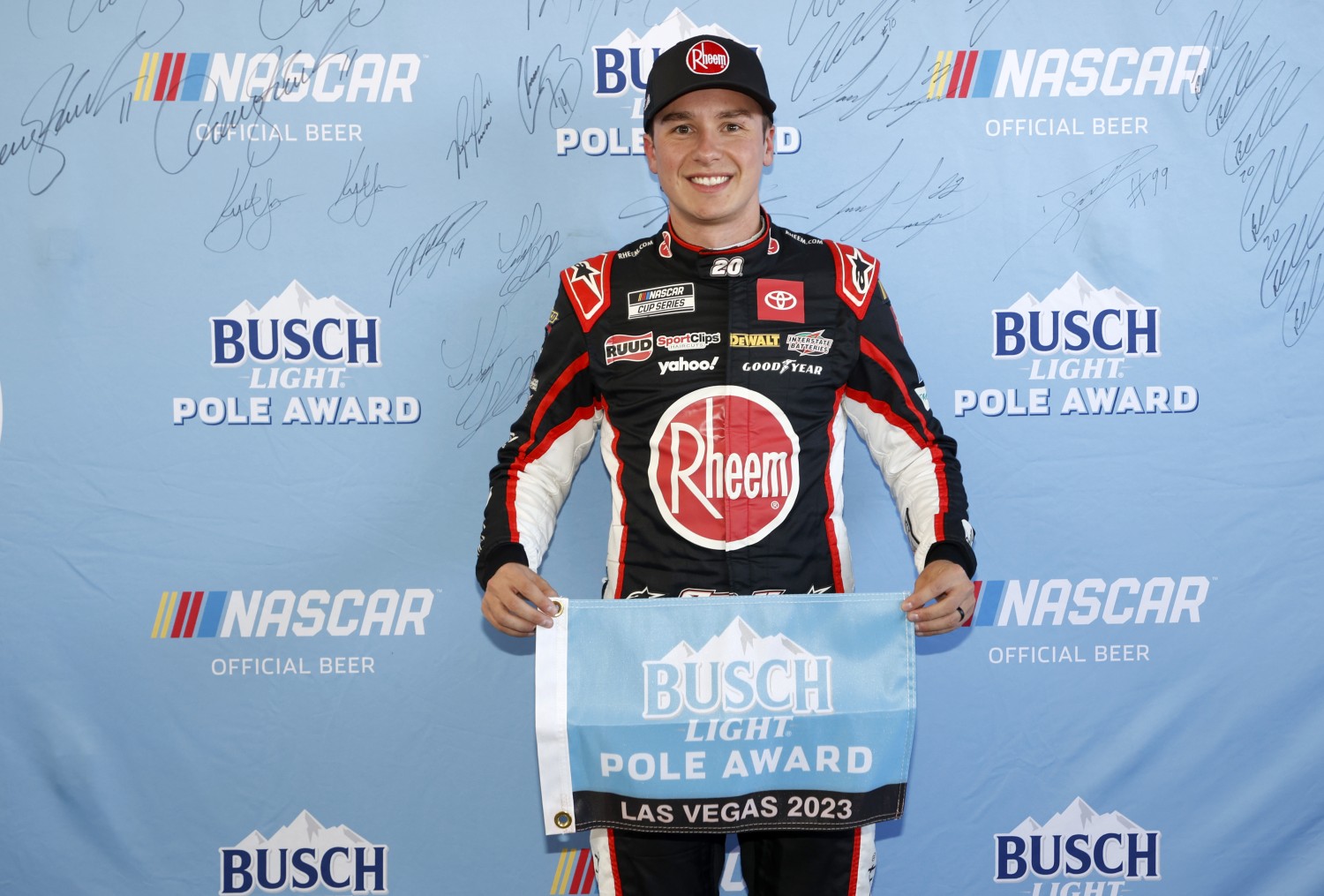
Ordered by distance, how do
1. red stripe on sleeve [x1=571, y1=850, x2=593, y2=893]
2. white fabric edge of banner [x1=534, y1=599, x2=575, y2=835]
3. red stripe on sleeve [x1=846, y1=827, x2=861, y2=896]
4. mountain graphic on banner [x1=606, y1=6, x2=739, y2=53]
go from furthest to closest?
red stripe on sleeve [x1=571, y1=850, x2=593, y2=893]
mountain graphic on banner [x1=606, y1=6, x2=739, y2=53]
red stripe on sleeve [x1=846, y1=827, x2=861, y2=896]
white fabric edge of banner [x1=534, y1=599, x2=575, y2=835]

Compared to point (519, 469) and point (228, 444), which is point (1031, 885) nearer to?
point (519, 469)

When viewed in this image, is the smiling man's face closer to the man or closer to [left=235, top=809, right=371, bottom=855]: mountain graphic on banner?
the man

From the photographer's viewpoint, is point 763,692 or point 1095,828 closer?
point 763,692

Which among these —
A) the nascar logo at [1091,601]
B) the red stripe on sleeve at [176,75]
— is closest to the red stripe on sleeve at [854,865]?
the nascar logo at [1091,601]

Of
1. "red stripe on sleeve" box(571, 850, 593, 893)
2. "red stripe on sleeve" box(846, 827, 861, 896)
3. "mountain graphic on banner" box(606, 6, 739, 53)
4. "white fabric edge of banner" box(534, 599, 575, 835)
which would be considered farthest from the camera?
"red stripe on sleeve" box(571, 850, 593, 893)

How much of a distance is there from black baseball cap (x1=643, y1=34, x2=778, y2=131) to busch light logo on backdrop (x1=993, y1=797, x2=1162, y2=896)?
166 centimetres

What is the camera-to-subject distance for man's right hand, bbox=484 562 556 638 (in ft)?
5.25

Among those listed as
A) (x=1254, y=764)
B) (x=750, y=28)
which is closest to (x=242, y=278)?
(x=750, y=28)

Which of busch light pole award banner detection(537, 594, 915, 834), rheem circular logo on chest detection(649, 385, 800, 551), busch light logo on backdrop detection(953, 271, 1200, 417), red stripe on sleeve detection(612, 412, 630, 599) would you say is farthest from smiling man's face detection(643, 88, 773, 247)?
busch light logo on backdrop detection(953, 271, 1200, 417)

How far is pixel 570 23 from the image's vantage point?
220 cm

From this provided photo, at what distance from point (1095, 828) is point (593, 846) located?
4.00 ft

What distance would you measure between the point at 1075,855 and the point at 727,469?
1330 mm

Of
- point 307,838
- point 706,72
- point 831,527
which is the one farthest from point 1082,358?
point 307,838

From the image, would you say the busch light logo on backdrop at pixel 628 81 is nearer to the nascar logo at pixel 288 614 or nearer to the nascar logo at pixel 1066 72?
the nascar logo at pixel 1066 72
